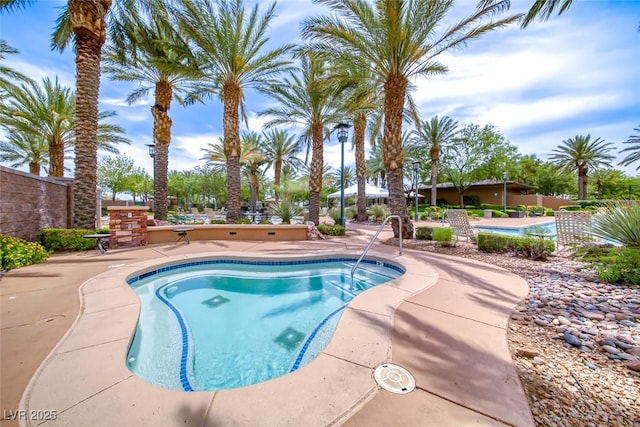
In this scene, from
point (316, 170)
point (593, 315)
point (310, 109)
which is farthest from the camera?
point (316, 170)

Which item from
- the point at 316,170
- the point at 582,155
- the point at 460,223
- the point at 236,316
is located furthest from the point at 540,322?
the point at 582,155

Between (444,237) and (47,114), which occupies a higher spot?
(47,114)

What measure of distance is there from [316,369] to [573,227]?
8751 millimetres

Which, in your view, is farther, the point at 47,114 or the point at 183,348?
the point at 47,114

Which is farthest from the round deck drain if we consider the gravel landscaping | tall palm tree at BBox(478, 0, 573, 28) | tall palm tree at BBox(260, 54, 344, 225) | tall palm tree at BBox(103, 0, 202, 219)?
tall palm tree at BBox(103, 0, 202, 219)

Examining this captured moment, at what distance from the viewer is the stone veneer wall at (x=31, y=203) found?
6.39m

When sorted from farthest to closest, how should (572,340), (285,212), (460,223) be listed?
(285,212), (460,223), (572,340)

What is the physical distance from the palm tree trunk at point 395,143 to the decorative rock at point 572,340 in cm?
692

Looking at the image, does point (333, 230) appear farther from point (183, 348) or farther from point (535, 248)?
point (183, 348)

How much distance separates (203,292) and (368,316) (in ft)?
13.0

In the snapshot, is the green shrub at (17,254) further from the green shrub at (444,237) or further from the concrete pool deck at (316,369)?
the green shrub at (444,237)

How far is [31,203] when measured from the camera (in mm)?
7375

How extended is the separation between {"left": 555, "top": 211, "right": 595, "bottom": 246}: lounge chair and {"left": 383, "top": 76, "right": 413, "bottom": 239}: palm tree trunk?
4.43 metres

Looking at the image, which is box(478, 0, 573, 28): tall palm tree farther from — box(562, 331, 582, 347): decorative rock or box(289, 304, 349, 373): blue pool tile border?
box(289, 304, 349, 373): blue pool tile border
